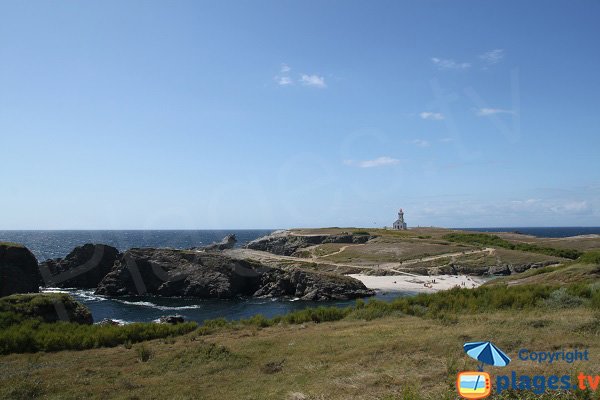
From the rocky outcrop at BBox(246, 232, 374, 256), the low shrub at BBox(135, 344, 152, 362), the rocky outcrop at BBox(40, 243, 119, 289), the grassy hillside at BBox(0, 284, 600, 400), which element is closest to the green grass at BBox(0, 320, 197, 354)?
the grassy hillside at BBox(0, 284, 600, 400)

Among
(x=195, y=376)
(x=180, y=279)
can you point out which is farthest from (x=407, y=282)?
(x=195, y=376)

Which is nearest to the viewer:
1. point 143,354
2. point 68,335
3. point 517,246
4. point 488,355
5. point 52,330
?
point 488,355

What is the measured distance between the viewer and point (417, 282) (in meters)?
67.3

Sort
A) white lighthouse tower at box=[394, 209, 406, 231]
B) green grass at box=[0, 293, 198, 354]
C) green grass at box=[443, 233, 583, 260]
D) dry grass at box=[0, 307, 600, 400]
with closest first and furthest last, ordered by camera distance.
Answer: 1. dry grass at box=[0, 307, 600, 400]
2. green grass at box=[0, 293, 198, 354]
3. green grass at box=[443, 233, 583, 260]
4. white lighthouse tower at box=[394, 209, 406, 231]

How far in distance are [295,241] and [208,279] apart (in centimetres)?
6555

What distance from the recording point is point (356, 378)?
1312 centimetres

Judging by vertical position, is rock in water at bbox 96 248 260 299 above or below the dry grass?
below

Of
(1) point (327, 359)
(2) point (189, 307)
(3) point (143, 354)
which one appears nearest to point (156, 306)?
(2) point (189, 307)

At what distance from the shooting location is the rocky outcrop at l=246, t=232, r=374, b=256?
119938 mm

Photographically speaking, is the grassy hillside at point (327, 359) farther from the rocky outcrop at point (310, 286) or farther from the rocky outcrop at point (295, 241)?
the rocky outcrop at point (295, 241)

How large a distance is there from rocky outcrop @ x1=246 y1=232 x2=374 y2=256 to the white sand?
142ft

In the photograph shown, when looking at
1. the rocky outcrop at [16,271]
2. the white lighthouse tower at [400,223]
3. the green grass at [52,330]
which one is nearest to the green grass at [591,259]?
the green grass at [52,330]

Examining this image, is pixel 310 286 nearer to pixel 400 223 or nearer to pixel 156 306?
pixel 156 306

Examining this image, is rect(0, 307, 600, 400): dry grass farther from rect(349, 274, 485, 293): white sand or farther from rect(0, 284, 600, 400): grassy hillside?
rect(349, 274, 485, 293): white sand
